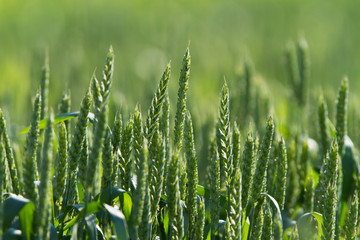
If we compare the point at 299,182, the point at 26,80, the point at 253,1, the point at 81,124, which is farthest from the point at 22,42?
the point at 81,124

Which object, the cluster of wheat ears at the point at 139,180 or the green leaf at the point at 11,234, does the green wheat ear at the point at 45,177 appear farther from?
the green leaf at the point at 11,234

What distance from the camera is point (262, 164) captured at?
158 cm

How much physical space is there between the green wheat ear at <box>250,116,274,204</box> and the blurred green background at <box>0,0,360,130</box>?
2.77m

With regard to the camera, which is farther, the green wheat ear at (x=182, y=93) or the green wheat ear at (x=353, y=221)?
the green wheat ear at (x=353, y=221)

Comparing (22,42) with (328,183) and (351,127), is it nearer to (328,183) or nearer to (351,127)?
(351,127)

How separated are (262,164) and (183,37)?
5378 millimetres

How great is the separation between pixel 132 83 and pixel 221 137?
3.40 meters

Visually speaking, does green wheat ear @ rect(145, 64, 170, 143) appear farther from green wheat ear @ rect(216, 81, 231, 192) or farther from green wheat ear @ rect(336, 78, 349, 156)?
green wheat ear @ rect(336, 78, 349, 156)

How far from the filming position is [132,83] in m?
4.83

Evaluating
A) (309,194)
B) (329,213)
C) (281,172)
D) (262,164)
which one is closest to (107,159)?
(262,164)

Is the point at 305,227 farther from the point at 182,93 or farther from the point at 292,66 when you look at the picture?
the point at 292,66

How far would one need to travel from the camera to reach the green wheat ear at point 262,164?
5.16ft

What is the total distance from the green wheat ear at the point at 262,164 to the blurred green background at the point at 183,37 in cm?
277

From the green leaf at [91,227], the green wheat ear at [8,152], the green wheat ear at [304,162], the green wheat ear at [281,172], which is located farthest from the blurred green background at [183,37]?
the green leaf at [91,227]
